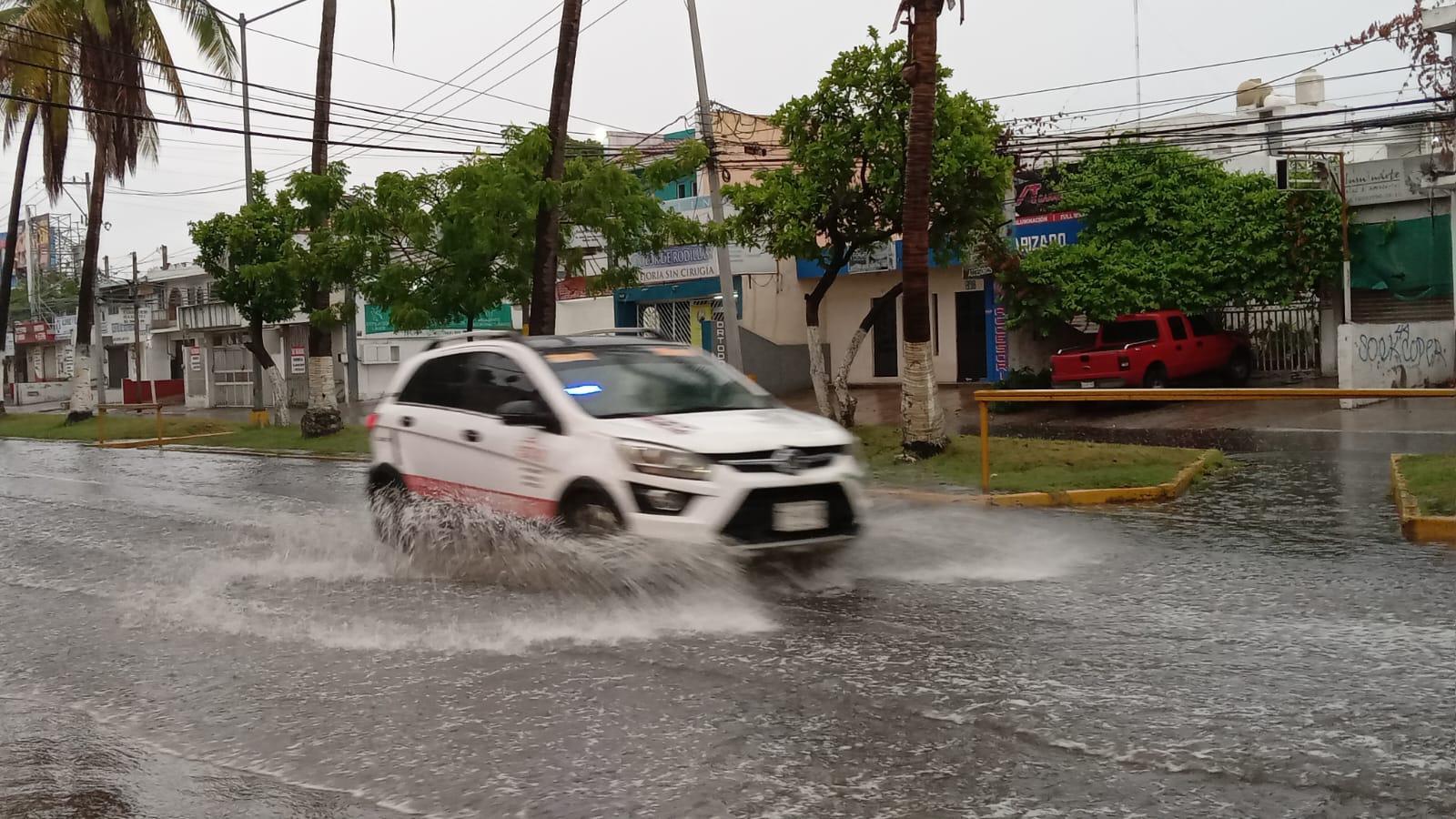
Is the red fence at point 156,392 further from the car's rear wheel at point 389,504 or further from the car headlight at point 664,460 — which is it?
the car headlight at point 664,460

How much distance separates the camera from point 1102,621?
7.09 metres

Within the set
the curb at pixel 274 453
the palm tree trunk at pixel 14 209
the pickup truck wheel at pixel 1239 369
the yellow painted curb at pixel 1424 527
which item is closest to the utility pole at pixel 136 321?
the palm tree trunk at pixel 14 209

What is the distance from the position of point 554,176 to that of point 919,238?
6444mm

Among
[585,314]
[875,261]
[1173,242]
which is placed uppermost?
[875,261]

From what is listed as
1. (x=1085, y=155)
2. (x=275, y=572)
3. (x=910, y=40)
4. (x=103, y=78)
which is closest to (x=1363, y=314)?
(x=1085, y=155)

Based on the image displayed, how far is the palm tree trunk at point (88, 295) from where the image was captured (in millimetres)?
32344

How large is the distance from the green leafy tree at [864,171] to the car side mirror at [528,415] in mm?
10507

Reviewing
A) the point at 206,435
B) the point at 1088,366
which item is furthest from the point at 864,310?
the point at 206,435

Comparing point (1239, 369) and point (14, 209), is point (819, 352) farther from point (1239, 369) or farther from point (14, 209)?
point (14, 209)

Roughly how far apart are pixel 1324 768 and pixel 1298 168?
23280 millimetres

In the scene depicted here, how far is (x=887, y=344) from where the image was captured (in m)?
33.4

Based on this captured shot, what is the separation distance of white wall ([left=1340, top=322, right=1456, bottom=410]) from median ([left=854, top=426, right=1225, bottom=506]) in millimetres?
8294

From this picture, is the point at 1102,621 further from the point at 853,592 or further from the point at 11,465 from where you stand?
the point at 11,465

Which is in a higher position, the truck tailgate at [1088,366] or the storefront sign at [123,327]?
the storefront sign at [123,327]
